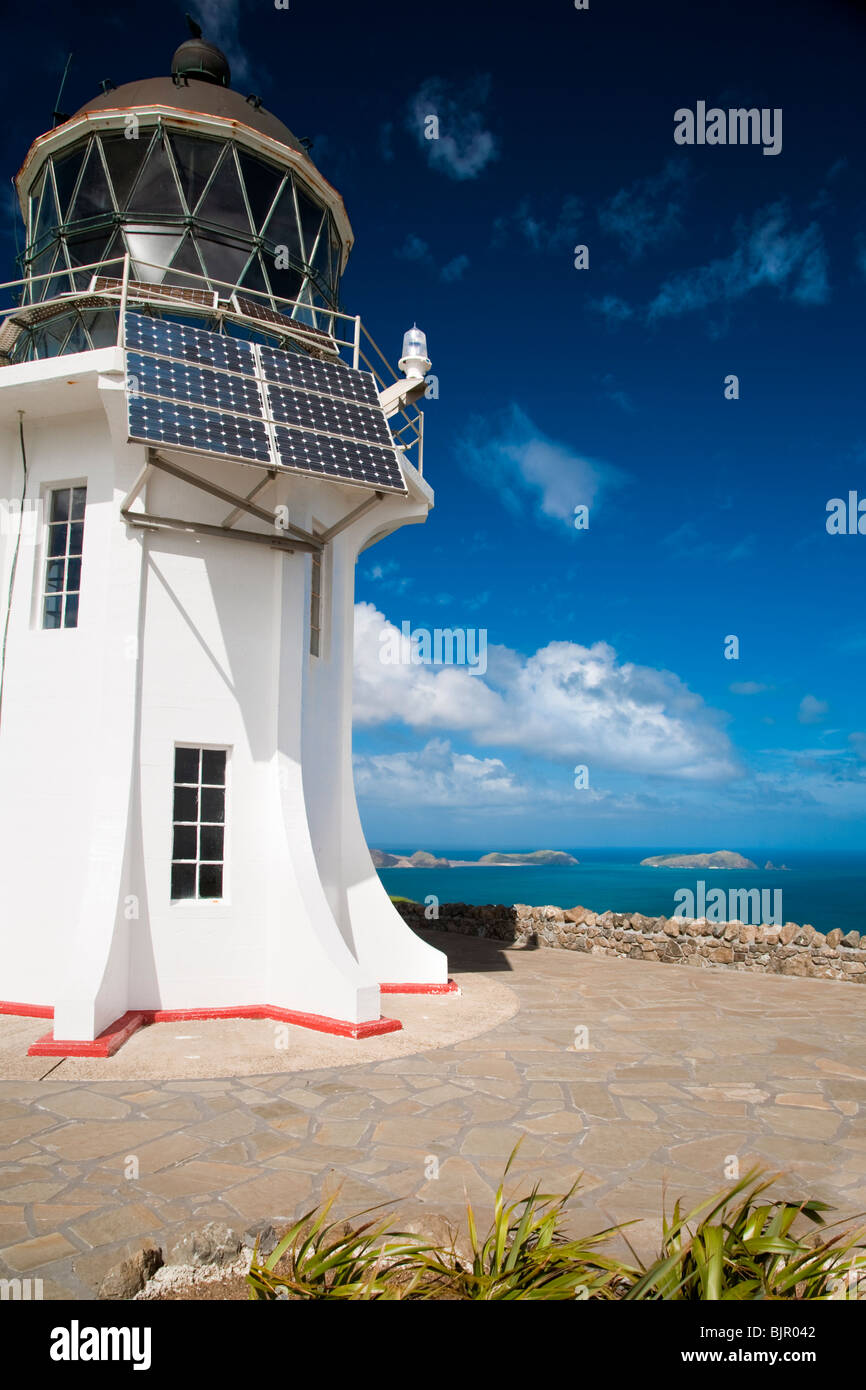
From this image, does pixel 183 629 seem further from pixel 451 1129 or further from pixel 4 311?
pixel 451 1129

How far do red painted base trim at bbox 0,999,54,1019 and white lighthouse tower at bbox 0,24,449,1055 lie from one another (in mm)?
23

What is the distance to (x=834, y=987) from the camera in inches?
464

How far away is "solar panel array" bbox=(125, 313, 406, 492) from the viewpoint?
7.92 metres

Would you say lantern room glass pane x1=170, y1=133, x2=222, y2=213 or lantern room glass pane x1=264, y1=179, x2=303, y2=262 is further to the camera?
lantern room glass pane x1=264, y1=179, x2=303, y2=262

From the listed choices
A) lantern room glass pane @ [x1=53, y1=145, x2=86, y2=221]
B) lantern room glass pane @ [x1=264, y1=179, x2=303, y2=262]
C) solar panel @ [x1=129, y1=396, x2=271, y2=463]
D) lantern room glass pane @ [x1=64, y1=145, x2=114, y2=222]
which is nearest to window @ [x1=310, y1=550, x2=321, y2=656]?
solar panel @ [x1=129, y1=396, x2=271, y2=463]

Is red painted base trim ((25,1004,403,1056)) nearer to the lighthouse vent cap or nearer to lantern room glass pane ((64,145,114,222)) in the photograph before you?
lantern room glass pane ((64,145,114,222))

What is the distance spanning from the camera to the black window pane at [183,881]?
9188 mm

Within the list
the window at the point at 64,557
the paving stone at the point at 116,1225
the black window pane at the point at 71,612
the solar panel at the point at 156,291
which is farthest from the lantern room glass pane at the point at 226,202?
the paving stone at the point at 116,1225

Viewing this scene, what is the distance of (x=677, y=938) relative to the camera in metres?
13.9

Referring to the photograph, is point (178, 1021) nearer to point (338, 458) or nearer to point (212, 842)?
point (212, 842)

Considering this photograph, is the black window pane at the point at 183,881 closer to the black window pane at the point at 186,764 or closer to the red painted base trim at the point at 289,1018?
the black window pane at the point at 186,764

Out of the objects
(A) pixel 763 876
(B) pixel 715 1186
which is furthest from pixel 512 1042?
(A) pixel 763 876

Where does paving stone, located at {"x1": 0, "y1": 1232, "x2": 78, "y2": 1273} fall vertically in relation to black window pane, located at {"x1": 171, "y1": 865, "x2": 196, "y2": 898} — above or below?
below
